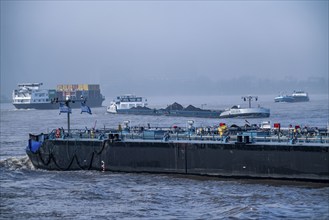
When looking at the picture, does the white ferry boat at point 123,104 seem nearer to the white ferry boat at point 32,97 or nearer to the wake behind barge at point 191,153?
the white ferry boat at point 32,97

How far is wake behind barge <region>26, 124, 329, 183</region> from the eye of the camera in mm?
41781

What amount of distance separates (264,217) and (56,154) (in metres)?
25.6

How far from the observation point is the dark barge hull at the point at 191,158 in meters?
41.5

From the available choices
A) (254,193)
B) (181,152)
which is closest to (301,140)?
(254,193)

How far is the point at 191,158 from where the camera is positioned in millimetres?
47062

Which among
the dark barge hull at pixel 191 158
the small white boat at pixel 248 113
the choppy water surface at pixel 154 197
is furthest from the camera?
the small white boat at pixel 248 113

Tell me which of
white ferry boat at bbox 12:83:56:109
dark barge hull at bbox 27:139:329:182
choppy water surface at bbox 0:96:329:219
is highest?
white ferry boat at bbox 12:83:56:109

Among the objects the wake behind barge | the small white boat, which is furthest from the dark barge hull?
the small white boat

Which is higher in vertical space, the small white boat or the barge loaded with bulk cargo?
the small white boat

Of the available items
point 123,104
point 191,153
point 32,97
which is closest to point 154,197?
point 191,153

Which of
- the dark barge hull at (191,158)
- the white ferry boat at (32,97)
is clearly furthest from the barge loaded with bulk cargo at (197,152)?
the white ferry boat at (32,97)

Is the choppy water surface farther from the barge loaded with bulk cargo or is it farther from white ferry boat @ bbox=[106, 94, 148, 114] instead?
white ferry boat @ bbox=[106, 94, 148, 114]

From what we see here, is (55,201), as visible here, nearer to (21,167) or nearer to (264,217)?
(264,217)

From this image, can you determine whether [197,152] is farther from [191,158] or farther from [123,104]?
[123,104]
